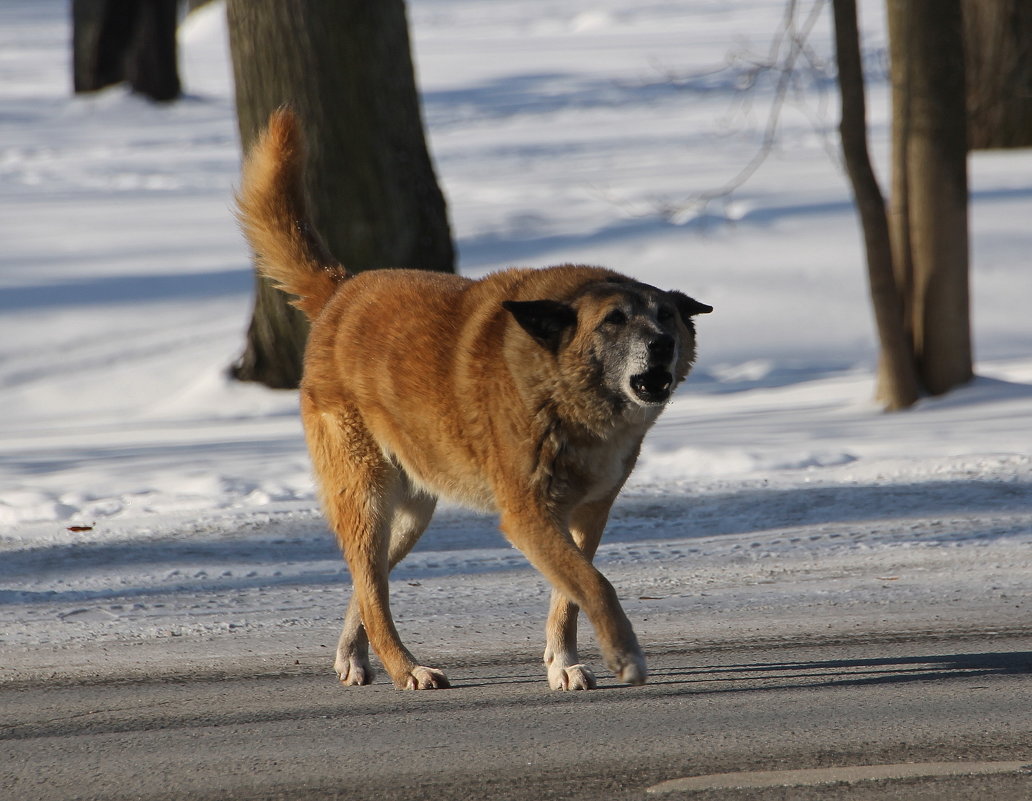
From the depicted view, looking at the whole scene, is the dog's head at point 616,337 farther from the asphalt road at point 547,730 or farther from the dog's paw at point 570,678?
the asphalt road at point 547,730

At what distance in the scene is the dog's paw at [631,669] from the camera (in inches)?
172

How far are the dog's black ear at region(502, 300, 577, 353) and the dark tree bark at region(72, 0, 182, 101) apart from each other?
24.9 metres

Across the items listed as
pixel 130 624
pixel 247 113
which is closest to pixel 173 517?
pixel 130 624

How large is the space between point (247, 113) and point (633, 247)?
248 inches

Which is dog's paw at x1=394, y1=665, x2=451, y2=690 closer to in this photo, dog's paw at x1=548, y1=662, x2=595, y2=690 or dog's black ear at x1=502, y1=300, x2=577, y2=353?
dog's paw at x1=548, y1=662, x2=595, y2=690

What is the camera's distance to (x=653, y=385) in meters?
4.56

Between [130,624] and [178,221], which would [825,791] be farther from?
[178,221]

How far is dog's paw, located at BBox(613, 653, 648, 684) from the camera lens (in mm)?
4363

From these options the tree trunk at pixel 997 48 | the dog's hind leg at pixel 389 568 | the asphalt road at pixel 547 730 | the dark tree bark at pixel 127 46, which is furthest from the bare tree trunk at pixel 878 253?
the dark tree bark at pixel 127 46

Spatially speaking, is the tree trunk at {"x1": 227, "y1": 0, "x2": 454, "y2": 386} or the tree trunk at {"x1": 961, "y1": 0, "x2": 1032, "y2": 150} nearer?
the tree trunk at {"x1": 227, "y1": 0, "x2": 454, "y2": 386}

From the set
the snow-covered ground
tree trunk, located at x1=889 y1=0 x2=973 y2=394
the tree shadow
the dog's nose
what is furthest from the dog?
tree trunk, located at x1=889 y1=0 x2=973 y2=394

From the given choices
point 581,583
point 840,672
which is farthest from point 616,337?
point 840,672

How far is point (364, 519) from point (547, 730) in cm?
113

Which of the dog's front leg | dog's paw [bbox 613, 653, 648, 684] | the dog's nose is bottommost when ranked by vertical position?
dog's paw [bbox 613, 653, 648, 684]
